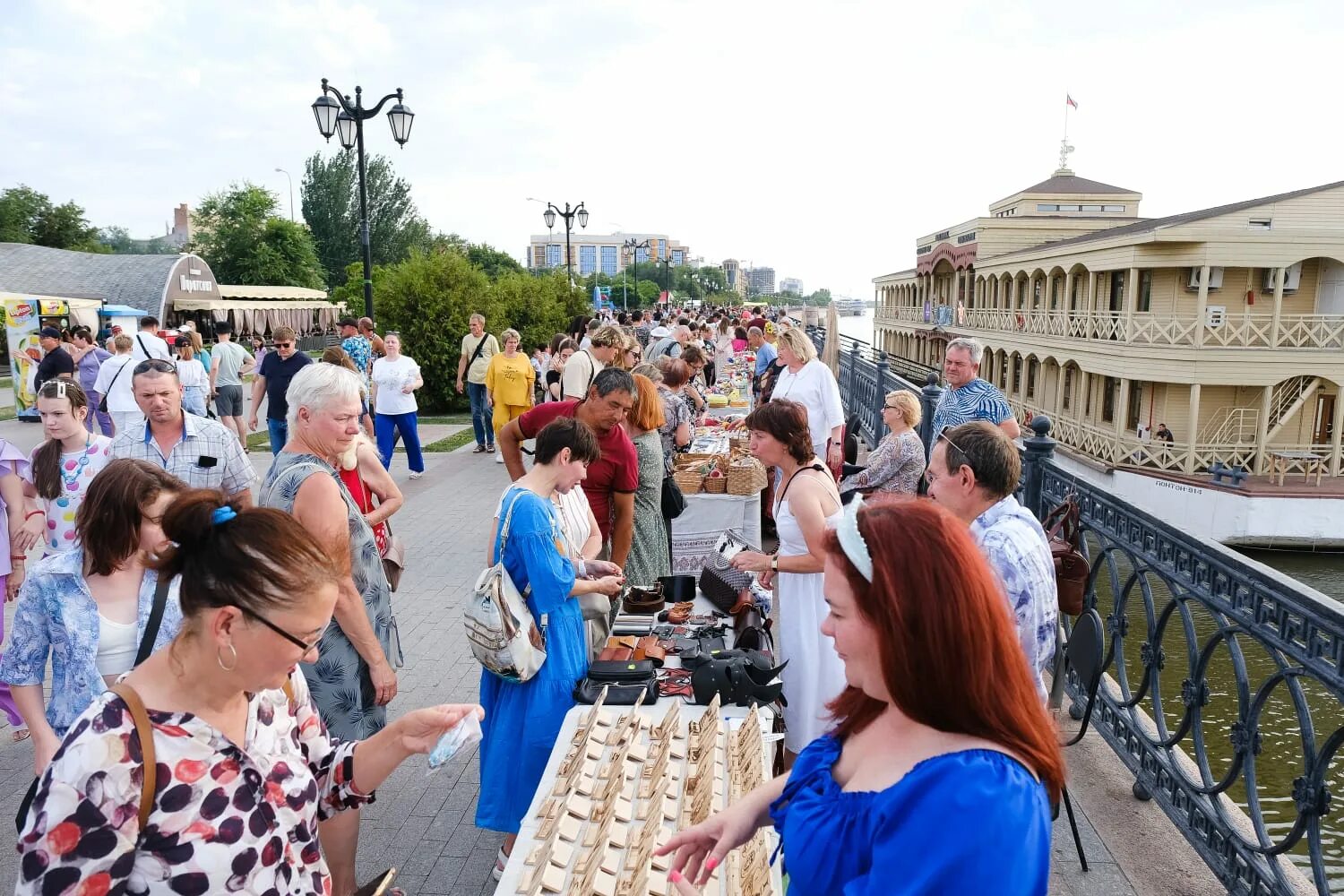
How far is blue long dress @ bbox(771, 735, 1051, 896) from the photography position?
1.34 m

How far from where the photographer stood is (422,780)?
4367mm

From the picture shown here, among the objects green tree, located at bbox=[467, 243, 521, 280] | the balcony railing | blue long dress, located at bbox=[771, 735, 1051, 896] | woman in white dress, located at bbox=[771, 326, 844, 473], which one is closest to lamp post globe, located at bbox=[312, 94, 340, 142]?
woman in white dress, located at bbox=[771, 326, 844, 473]

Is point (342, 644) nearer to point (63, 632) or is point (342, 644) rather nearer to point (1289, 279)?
point (63, 632)

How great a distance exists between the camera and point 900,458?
642 cm

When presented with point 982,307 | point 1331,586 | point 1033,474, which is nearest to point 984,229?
point 982,307

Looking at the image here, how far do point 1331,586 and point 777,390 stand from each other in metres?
22.6

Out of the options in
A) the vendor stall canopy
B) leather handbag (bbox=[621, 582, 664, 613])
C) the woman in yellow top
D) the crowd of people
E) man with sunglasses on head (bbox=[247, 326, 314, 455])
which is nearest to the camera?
the crowd of people

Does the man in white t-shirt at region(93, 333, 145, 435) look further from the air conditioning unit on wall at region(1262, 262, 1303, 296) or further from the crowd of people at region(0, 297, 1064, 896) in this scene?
the air conditioning unit on wall at region(1262, 262, 1303, 296)

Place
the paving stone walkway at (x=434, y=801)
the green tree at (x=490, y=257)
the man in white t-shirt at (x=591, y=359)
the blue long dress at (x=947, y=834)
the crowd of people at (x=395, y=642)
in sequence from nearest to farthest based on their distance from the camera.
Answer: the blue long dress at (x=947, y=834)
the crowd of people at (x=395, y=642)
the paving stone walkway at (x=434, y=801)
the man in white t-shirt at (x=591, y=359)
the green tree at (x=490, y=257)

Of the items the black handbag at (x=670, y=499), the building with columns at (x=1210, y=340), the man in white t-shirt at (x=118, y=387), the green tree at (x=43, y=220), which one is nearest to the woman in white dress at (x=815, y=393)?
the black handbag at (x=670, y=499)

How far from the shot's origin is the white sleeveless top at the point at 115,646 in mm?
2822

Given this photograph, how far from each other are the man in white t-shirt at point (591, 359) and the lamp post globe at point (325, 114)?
7334 mm

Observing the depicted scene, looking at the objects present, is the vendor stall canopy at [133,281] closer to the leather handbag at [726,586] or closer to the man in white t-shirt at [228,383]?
the man in white t-shirt at [228,383]

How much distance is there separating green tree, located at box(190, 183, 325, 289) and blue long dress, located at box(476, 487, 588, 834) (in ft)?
225
